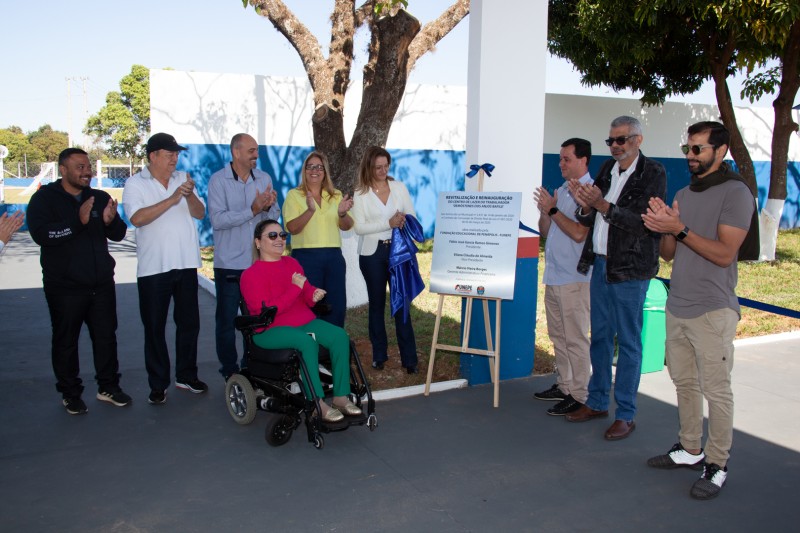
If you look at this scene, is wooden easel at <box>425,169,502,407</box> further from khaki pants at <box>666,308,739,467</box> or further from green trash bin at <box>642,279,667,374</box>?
khaki pants at <box>666,308,739,467</box>

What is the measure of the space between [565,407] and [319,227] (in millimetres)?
2385

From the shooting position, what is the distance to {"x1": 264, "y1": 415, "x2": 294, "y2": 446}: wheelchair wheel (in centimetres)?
455

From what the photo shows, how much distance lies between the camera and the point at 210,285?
35.7 feet

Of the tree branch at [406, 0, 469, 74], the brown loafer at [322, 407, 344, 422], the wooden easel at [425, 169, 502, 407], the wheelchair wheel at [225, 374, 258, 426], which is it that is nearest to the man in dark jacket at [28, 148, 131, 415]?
the wheelchair wheel at [225, 374, 258, 426]

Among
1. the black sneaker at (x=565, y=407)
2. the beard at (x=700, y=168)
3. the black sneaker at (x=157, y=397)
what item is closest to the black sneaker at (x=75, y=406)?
the black sneaker at (x=157, y=397)

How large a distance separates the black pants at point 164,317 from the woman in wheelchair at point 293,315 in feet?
2.67

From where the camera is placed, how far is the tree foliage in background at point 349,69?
7.98m

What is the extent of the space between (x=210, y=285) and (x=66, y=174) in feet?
19.3

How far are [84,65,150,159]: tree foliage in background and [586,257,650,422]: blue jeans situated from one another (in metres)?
53.0

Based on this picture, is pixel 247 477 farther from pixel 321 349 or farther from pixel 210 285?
pixel 210 285

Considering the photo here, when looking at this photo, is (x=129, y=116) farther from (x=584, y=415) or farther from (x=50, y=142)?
(x=584, y=415)

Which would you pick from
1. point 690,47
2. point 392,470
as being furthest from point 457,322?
point 690,47

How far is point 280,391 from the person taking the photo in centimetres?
472

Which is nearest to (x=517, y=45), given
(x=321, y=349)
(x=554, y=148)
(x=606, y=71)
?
(x=321, y=349)
